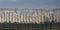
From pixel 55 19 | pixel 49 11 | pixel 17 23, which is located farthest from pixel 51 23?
pixel 17 23

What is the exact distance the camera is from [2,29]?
21.2ft

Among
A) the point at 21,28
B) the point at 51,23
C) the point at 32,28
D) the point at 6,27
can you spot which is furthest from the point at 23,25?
the point at 51,23

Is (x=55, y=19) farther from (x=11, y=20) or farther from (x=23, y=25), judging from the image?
(x=11, y=20)

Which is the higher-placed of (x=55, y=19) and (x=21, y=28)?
(x=55, y=19)

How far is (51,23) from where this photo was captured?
657 centimetres

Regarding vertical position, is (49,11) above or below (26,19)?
above

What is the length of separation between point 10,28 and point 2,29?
0.55 meters

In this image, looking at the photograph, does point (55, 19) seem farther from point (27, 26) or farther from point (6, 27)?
point (6, 27)

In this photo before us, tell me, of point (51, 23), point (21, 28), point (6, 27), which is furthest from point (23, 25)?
point (51, 23)

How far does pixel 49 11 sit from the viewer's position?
6.59m

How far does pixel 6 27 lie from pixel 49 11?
310cm

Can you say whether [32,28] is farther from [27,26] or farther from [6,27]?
[6,27]

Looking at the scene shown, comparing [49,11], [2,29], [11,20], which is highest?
[49,11]

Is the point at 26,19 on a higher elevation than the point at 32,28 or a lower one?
higher
